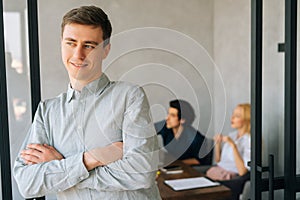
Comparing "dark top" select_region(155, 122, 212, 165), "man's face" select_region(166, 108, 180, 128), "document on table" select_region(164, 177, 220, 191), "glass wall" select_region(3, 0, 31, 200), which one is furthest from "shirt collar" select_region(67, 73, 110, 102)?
"man's face" select_region(166, 108, 180, 128)

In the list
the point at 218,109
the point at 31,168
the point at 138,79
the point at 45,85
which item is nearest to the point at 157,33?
the point at 138,79

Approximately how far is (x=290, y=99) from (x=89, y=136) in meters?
0.82

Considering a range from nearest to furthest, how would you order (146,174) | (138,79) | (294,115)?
(146,174) < (138,79) < (294,115)

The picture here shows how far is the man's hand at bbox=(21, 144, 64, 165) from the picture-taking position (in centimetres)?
104

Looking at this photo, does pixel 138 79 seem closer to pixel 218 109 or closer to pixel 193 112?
pixel 193 112

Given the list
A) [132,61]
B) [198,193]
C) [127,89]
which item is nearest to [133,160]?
[127,89]

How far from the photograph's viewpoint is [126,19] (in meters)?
1.68

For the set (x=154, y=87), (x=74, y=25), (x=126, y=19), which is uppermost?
(x=126, y=19)

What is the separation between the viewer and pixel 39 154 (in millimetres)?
1042

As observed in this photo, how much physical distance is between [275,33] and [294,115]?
36 centimetres

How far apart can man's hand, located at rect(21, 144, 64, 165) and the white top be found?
1.87 meters

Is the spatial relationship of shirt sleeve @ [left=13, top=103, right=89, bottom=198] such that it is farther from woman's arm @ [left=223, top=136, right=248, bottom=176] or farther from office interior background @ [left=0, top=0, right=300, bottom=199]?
woman's arm @ [left=223, top=136, right=248, bottom=176]

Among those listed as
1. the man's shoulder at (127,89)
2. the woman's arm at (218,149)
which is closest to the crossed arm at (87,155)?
the man's shoulder at (127,89)

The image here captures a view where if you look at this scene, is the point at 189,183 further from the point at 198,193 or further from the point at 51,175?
the point at 51,175
